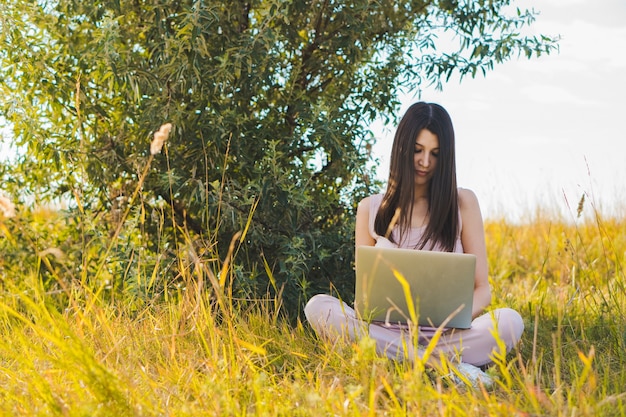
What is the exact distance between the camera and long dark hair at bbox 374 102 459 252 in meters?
3.36

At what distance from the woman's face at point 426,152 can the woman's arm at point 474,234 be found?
0.23m

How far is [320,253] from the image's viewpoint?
4008 mm

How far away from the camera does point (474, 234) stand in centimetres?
346

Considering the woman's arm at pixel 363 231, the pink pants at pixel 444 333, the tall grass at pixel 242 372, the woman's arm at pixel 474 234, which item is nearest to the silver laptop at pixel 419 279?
the tall grass at pixel 242 372

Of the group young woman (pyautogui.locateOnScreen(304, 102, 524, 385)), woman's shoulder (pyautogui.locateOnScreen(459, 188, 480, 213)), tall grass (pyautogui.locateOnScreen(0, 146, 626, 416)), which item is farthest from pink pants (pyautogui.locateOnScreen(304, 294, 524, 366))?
woman's shoulder (pyautogui.locateOnScreen(459, 188, 480, 213))

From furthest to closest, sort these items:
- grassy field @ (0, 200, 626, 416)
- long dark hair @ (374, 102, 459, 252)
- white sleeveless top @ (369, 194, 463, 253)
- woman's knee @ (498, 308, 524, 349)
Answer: white sleeveless top @ (369, 194, 463, 253) → long dark hair @ (374, 102, 459, 252) → woman's knee @ (498, 308, 524, 349) → grassy field @ (0, 200, 626, 416)

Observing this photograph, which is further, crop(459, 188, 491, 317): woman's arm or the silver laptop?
crop(459, 188, 491, 317): woman's arm

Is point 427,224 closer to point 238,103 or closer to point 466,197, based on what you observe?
point 466,197

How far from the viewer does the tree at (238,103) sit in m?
3.83

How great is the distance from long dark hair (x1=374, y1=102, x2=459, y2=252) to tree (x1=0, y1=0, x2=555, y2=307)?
21.6 inches

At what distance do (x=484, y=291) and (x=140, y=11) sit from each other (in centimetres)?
247

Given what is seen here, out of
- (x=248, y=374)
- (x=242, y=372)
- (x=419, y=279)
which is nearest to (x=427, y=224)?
(x=419, y=279)

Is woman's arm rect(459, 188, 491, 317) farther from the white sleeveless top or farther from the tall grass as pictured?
→ the tall grass

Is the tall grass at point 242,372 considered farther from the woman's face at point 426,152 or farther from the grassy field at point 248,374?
the woman's face at point 426,152
